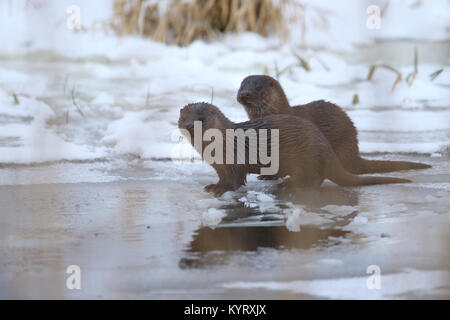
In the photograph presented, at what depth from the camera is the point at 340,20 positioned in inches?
292

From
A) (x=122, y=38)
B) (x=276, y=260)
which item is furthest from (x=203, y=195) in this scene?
(x=122, y=38)

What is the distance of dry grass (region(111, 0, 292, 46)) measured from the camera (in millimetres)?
6453

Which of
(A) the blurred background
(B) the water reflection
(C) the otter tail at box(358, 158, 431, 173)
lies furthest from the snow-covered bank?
(B) the water reflection

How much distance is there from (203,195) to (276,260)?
0.99 meters

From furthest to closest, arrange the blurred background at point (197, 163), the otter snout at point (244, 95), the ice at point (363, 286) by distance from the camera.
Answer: the otter snout at point (244, 95) → the blurred background at point (197, 163) → the ice at point (363, 286)

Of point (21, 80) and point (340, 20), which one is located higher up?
point (340, 20)

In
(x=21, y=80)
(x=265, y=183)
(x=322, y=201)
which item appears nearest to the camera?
(x=322, y=201)

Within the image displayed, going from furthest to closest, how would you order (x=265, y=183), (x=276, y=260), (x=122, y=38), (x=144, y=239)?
(x=122, y=38) → (x=265, y=183) → (x=144, y=239) → (x=276, y=260)

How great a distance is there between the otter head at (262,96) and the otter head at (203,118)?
0.45 meters

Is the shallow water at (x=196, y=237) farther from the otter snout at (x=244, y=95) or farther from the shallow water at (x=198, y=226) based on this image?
the otter snout at (x=244, y=95)

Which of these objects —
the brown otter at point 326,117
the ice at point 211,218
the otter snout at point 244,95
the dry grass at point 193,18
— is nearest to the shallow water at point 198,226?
the ice at point 211,218

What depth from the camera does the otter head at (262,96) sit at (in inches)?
161
